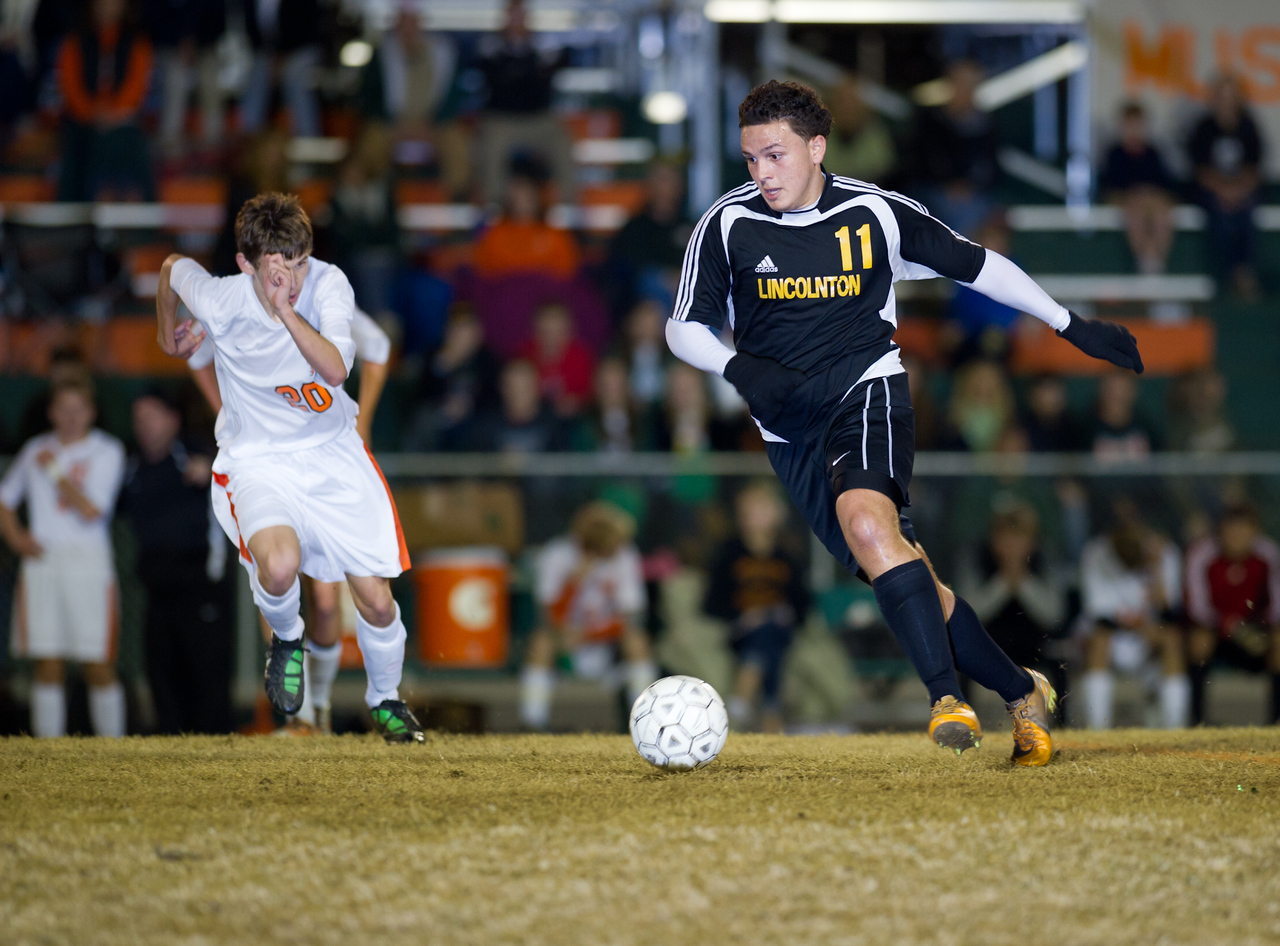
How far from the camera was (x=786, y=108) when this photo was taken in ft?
15.8

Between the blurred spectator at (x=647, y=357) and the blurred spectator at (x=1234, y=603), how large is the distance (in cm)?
418

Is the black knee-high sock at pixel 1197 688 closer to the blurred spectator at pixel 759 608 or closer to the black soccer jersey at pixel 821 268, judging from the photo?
the blurred spectator at pixel 759 608

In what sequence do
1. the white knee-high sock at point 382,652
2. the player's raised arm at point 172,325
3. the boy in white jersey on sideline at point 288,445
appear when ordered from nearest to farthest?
the boy in white jersey on sideline at point 288,445
the player's raised arm at point 172,325
the white knee-high sock at point 382,652

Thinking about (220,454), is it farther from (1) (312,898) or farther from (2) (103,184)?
(2) (103,184)

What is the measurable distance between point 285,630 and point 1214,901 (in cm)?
365

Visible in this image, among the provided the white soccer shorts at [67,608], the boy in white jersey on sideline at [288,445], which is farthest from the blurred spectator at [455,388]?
the boy in white jersey on sideline at [288,445]

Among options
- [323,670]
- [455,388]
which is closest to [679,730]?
[323,670]

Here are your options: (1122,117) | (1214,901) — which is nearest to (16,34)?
(1122,117)

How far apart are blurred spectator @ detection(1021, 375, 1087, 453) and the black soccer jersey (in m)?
5.86

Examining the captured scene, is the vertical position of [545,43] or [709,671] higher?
[545,43]

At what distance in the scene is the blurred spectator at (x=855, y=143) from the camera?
1196cm

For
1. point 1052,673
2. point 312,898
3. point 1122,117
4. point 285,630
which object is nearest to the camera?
point 312,898

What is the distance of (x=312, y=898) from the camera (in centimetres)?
323

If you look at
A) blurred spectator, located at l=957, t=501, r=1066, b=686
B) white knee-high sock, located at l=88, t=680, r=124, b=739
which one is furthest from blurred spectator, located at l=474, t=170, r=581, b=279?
white knee-high sock, located at l=88, t=680, r=124, b=739
